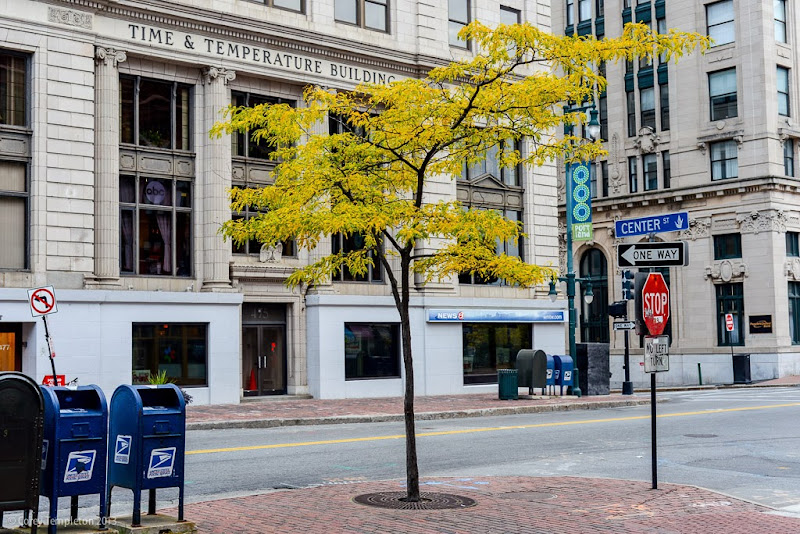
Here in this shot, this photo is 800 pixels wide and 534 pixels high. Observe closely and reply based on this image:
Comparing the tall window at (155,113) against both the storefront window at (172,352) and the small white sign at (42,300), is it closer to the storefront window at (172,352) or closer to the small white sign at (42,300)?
the storefront window at (172,352)

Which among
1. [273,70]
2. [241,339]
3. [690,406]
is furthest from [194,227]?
[690,406]

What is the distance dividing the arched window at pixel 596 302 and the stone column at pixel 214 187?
3374 cm

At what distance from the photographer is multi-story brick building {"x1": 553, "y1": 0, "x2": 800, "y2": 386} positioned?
50375 millimetres

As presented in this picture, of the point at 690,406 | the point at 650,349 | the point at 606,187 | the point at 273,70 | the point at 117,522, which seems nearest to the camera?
the point at 117,522

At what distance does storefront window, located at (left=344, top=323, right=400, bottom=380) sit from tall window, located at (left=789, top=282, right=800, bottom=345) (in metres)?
27.3

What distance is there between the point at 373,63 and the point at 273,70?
417 centimetres

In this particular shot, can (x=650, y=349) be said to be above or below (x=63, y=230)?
below

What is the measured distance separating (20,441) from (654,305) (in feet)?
24.9

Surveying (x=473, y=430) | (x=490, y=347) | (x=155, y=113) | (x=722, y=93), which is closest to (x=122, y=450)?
(x=473, y=430)

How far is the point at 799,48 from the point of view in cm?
5297

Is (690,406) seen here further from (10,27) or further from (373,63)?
(10,27)

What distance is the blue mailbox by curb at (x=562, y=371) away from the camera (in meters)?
30.7

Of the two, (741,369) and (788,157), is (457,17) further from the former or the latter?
(788,157)

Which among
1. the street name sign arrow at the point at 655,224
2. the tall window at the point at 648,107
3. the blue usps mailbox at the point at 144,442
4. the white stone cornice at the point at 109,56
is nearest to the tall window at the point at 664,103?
the tall window at the point at 648,107
